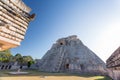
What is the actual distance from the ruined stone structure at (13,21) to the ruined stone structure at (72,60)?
2554 cm

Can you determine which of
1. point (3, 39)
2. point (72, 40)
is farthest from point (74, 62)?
point (3, 39)

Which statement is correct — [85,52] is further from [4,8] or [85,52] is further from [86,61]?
[4,8]

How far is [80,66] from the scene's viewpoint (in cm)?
2986

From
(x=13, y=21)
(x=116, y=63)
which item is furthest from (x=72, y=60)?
(x=13, y=21)

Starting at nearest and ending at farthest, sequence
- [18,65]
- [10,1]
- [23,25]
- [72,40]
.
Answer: [10,1]
[23,25]
[72,40]
[18,65]

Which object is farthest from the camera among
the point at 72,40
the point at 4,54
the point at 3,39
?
the point at 4,54

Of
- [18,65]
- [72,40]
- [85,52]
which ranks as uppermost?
[72,40]

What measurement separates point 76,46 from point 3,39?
1326 inches

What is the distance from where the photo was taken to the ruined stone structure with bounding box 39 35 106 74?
29427 millimetres

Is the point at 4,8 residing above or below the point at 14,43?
above

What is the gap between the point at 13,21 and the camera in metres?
4.66

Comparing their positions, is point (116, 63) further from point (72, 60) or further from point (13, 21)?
point (72, 60)

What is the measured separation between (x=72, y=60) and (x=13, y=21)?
2827 cm

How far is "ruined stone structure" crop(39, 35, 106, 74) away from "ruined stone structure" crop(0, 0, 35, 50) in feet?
83.8
